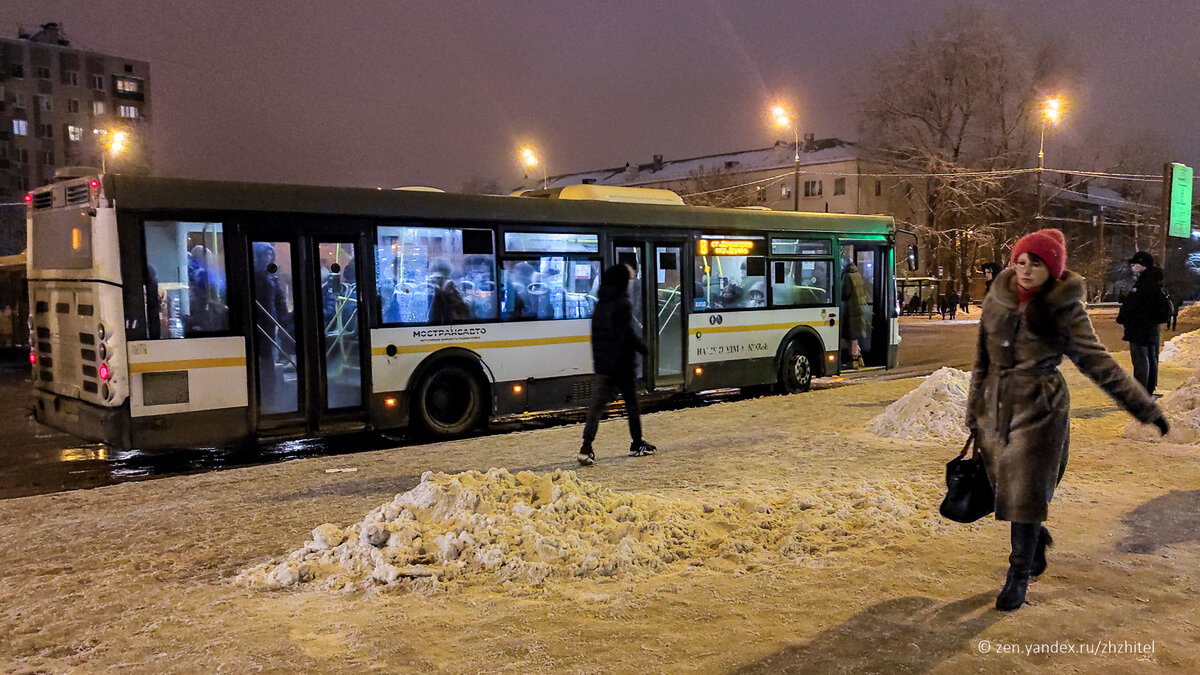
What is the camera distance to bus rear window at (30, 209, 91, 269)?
876cm

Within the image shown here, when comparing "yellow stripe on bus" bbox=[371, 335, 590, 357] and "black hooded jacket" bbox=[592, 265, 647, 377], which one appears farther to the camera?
"yellow stripe on bus" bbox=[371, 335, 590, 357]

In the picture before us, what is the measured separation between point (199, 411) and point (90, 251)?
201 cm

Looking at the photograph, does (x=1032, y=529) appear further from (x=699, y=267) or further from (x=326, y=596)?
(x=699, y=267)

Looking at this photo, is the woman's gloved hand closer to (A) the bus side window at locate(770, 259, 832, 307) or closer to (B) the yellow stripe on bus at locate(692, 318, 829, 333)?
(B) the yellow stripe on bus at locate(692, 318, 829, 333)

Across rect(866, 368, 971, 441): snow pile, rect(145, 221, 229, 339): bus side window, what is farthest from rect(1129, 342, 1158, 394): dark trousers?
rect(145, 221, 229, 339): bus side window

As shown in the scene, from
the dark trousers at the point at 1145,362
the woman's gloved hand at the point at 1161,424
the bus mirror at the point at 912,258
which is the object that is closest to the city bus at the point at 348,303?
the bus mirror at the point at 912,258

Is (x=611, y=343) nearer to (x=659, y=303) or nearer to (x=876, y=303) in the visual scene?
(x=659, y=303)

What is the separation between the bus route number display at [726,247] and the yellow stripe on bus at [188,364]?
7139mm

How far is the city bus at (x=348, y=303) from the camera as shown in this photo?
342 inches

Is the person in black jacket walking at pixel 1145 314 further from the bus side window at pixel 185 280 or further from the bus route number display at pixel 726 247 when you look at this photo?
the bus side window at pixel 185 280

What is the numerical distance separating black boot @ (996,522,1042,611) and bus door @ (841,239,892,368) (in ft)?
37.9

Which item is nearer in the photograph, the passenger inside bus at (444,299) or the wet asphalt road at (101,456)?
the wet asphalt road at (101,456)

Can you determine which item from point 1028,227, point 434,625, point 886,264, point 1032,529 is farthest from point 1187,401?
point 1028,227

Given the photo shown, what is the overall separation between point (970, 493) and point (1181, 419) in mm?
6011
